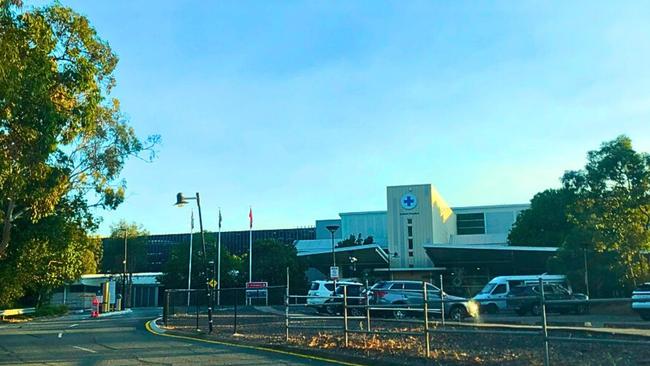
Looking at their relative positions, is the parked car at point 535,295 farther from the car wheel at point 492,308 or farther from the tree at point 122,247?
the tree at point 122,247

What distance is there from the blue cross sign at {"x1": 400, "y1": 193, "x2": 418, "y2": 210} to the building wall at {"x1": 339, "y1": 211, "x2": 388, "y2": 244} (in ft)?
79.9

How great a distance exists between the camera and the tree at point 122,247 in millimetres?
94375

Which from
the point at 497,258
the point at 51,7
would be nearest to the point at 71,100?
the point at 51,7

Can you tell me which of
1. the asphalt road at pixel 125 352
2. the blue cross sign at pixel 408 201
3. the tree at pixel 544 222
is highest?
the blue cross sign at pixel 408 201

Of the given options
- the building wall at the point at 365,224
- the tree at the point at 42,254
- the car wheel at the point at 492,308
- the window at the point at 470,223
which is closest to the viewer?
the car wheel at the point at 492,308

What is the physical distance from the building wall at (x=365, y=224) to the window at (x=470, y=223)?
10.6m

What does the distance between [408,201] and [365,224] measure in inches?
1049

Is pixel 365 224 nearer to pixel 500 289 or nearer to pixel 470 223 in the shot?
pixel 470 223

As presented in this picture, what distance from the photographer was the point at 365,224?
95.2 m

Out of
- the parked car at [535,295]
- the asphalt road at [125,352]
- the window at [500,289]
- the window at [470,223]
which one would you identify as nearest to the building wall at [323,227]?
the window at [470,223]

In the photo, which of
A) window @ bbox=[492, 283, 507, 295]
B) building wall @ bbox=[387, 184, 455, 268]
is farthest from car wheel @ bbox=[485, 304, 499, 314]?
building wall @ bbox=[387, 184, 455, 268]

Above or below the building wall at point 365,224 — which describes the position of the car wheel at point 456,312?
below

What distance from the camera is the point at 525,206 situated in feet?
293

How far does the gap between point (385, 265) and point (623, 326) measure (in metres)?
56.7
